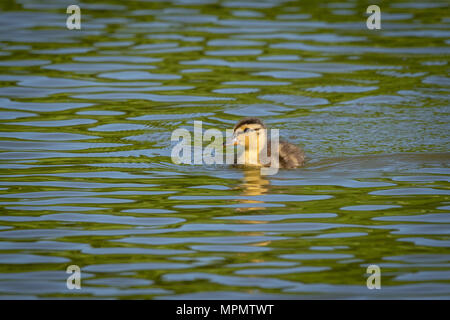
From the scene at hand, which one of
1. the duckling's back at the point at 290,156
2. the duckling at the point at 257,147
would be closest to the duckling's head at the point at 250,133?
the duckling at the point at 257,147

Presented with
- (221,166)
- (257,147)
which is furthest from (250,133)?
(221,166)

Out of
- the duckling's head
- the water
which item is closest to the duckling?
the duckling's head

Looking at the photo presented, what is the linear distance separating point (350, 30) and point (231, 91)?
12.9 feet

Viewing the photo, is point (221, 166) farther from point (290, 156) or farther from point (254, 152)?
point (290, 156)

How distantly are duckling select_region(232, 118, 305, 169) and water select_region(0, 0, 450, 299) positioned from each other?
0.18 metres

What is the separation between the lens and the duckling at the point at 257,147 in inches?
402

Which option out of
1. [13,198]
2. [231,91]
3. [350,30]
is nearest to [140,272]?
[13,198]

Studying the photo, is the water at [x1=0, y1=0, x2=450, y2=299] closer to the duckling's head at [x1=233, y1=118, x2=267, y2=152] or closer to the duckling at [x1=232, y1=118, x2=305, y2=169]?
the duckling at [x1=232, y1=118, x2=305, y2=169]

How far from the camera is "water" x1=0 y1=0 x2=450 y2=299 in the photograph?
23.5 ft

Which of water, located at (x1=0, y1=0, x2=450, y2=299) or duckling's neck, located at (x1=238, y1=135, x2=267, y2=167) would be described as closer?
water, located at (x1=0, y1=0, x2=450, y2=299)

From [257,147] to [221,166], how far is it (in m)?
0.48

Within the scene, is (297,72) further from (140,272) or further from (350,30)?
(140,272)

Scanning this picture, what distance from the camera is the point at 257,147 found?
10.5 meters

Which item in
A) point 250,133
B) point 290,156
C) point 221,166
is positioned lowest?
point 221,166
